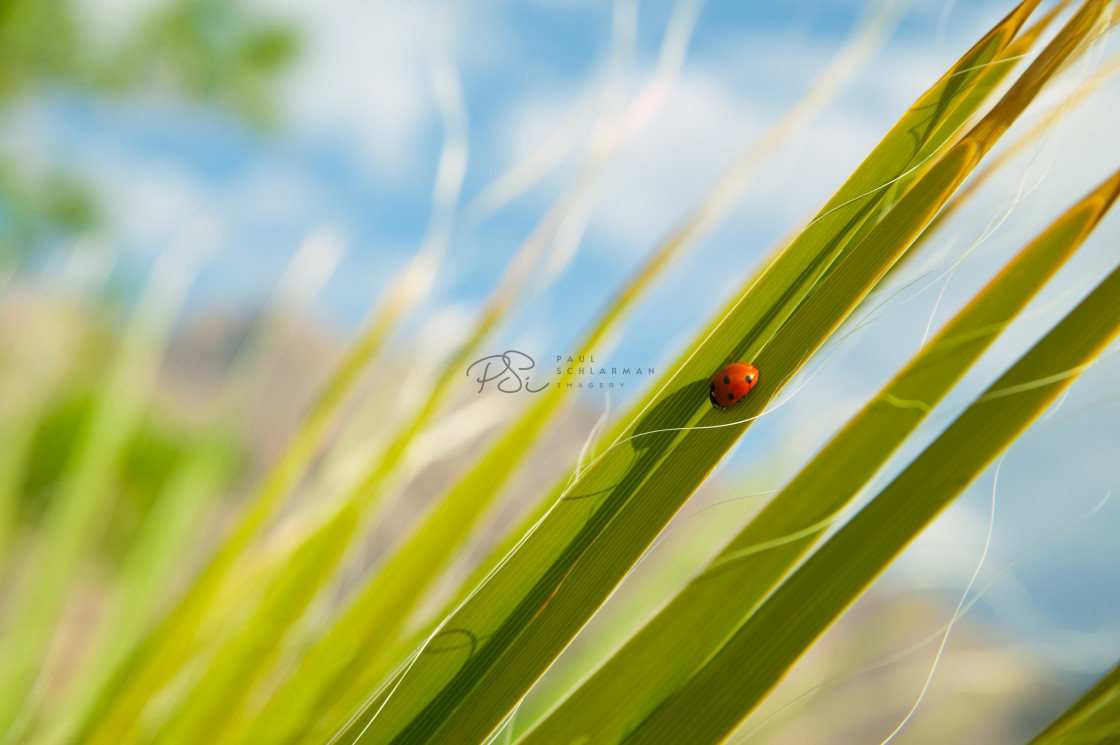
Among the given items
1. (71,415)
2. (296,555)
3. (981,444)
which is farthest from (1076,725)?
(71,415)

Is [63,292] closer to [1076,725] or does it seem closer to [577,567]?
[577,567]

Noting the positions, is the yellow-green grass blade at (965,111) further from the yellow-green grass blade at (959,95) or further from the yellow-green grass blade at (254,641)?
the yellow-green grass blade at (254,641)

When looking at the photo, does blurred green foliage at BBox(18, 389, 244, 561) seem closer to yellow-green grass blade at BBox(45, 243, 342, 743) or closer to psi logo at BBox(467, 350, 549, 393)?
yellow-green grass blade at BBox(45, 243, 342, 743)

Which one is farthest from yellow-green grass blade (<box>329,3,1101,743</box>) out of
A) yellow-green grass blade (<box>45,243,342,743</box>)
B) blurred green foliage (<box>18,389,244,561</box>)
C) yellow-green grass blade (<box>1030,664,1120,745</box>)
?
blurred green foliage (<box>18,389,244,561</box>)

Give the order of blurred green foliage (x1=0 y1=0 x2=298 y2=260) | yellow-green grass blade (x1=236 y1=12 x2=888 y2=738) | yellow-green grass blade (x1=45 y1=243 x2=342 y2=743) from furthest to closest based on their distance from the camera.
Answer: blurred green foliage (x1=0 y1=0 x2=298 y2=260), yellow-green grass blade (x1=45 y1=243 x2=342 y2=743), yellow-green grass blade (x1=236 y1=12 x2=888 y2=738)

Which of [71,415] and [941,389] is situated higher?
[941,389]

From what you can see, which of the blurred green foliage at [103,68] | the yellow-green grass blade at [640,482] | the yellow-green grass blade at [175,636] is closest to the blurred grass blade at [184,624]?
the yellow-green grass blade at [175,636]

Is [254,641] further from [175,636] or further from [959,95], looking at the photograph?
[959,95]

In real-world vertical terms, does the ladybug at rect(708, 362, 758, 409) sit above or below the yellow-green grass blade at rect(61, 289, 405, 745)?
above
